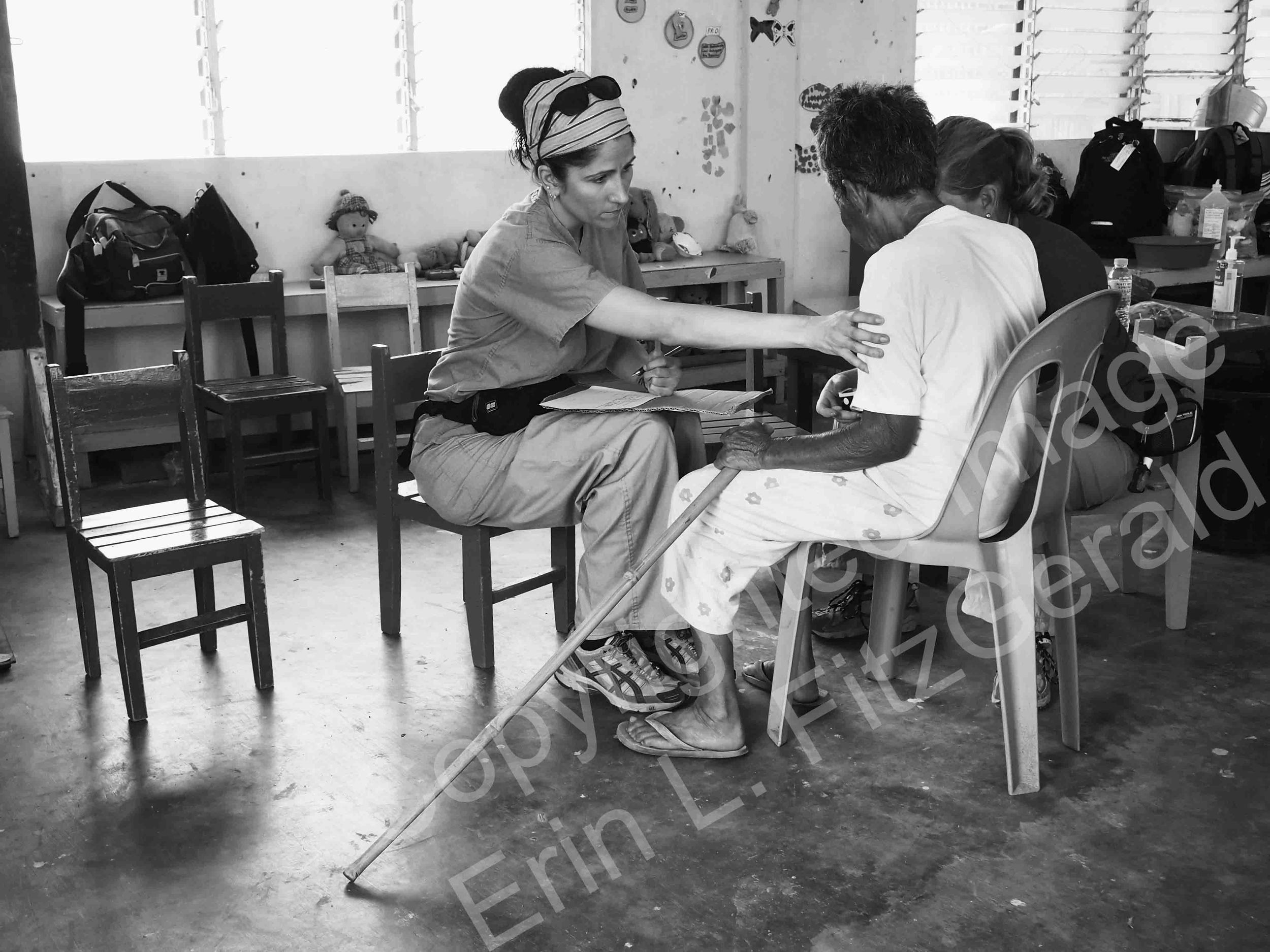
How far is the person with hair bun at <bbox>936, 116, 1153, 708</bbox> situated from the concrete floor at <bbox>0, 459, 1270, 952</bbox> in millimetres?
257

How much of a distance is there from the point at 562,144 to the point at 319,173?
307cm

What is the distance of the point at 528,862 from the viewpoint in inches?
90.4

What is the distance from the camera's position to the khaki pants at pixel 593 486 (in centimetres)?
282

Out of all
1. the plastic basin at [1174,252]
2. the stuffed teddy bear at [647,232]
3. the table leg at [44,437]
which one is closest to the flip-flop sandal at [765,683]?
the table leg at [44,437]

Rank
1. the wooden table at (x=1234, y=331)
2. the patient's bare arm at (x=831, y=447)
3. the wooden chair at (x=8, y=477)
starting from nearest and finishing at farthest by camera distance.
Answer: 1. the patient's bare arm at (x=831, y=447)
2. the wooden table at (x=1234, y=331)
3. the wooden chair at (x=8, y=477)

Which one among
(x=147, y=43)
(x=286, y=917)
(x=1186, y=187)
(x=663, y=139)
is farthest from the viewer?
(x=1186, y=187)

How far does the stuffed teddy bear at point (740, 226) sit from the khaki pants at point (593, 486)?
382 centimetres

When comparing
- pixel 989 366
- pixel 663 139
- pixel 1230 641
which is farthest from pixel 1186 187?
pixel 989 366

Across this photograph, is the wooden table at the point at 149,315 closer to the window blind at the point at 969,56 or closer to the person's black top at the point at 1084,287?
the person's black top at the point at 1084,287

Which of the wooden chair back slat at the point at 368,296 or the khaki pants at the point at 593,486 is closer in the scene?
the khaki pants at the point at 593,486

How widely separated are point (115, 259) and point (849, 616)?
316 centimetres

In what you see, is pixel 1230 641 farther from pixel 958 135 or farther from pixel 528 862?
pixel 528 862

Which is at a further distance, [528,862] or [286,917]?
[528,862]

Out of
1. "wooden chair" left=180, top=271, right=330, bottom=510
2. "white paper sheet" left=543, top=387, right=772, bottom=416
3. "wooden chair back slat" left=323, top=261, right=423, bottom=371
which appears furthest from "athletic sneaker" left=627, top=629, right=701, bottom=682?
"wooden chair back slat" left=323, top=261, right=423, bottom=371
